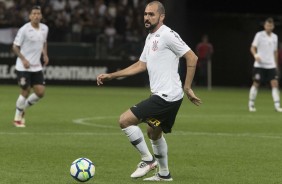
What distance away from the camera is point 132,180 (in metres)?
10.9

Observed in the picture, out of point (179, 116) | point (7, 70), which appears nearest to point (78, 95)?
point (7, 70)

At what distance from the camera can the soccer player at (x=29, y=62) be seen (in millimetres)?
18438

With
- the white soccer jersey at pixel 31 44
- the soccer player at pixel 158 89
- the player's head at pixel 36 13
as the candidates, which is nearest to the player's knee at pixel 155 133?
the soccer player at pixel 158 89

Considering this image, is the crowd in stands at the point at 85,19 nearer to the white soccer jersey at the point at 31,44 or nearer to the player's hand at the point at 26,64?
the white soccer jersey at the point at 31,44

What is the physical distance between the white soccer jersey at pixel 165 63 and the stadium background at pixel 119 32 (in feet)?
80.8

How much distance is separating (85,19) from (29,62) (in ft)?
62.4

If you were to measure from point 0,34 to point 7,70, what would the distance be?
4.85 feet

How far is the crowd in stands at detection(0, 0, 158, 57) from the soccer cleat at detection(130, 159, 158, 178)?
24691 millimetres

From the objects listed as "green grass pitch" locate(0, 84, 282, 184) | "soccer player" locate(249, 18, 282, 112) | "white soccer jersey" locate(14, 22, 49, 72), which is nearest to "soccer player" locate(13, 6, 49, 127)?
"white soccer jersey" locate(14, 22, 49, 72)

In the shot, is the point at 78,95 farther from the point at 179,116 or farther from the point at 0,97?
the point at 179,116

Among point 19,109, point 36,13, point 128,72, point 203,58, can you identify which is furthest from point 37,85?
point 203,58

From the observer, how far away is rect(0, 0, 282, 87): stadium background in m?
35.8

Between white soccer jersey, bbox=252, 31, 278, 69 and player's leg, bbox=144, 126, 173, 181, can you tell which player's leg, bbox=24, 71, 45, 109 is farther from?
player's leg, bbox=144, 126, 173, 181

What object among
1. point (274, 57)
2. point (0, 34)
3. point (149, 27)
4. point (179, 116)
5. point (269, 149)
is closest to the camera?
point (149, 27)
